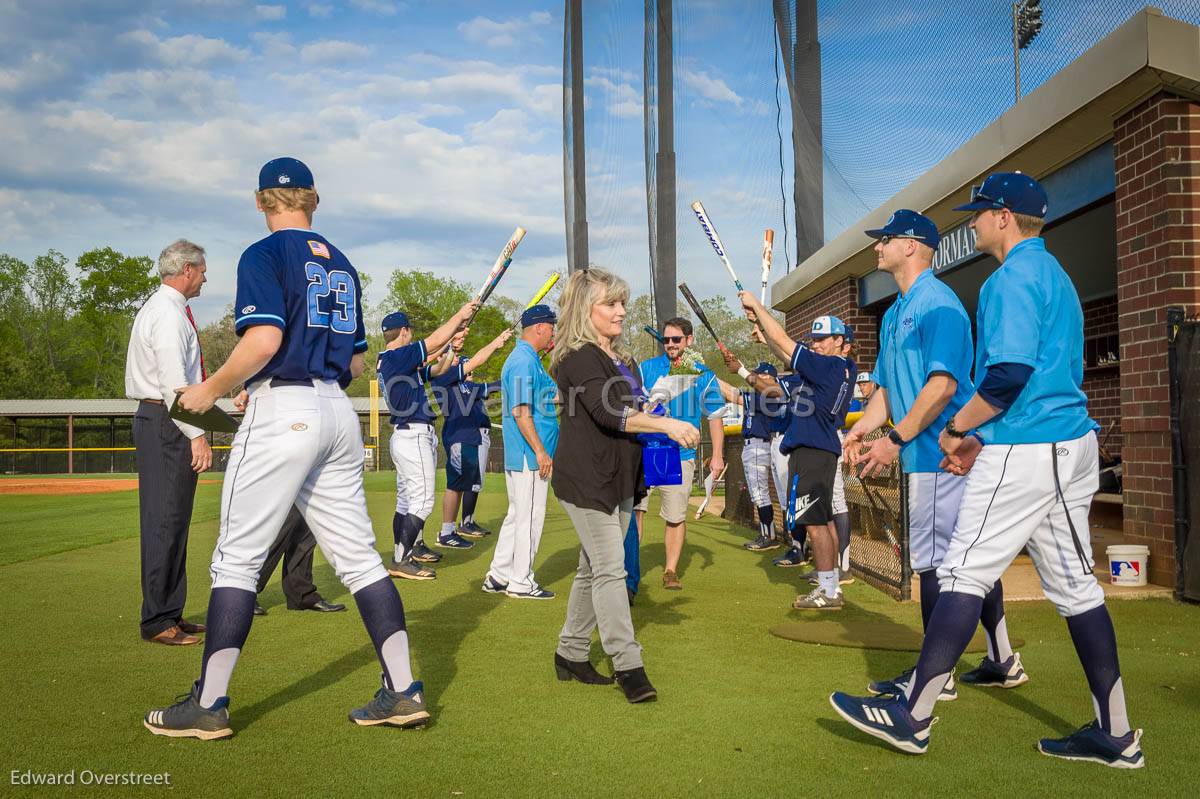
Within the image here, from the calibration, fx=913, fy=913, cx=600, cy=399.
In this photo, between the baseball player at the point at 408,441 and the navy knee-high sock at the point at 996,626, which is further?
the baseball player at the point at 408,441

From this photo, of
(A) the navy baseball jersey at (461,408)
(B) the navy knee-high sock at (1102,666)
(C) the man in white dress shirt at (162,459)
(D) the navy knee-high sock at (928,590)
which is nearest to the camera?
(B) the navy knee-high sock at (1102,666)

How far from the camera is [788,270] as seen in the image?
48.2 feet

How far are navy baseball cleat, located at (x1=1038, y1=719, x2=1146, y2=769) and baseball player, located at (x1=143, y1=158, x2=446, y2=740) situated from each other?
2424 millimetres

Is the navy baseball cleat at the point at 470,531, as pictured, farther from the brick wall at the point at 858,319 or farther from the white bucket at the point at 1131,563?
the white bucket at the point at 1131,563

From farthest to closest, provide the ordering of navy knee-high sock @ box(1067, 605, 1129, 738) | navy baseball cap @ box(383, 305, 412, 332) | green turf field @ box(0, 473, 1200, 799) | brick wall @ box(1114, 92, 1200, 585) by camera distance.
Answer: navy baseball cap @ box(383, 305, 412, 332)
brick wall @ box(1114, 92, 1200, 585)
navy knee-high sock @ box(1067, 605, 1129, 738)
green turf field @ box(0, 473, 1200, 799)

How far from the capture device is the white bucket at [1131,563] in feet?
21.3

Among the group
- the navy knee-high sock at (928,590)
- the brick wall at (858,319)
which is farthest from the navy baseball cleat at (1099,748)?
the brick wall at (858,319)

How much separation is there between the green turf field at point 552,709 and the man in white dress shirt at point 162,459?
30cm

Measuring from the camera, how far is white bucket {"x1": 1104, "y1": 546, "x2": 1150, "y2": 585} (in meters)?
6.49

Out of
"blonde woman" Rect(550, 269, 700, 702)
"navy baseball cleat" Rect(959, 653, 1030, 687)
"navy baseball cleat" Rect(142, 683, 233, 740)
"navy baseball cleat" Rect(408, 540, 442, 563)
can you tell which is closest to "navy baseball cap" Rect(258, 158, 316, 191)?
"blonde woman" Rect(550, 269, 700, 702)

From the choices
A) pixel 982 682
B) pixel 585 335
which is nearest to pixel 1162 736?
pixel 982 682

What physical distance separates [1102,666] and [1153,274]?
4279mm

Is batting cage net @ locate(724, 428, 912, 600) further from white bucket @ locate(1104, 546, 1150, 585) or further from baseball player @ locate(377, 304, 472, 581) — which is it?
baseball player @ locate(377, 304, 472, 581)

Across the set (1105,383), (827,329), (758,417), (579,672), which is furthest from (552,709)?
(1105,383)
